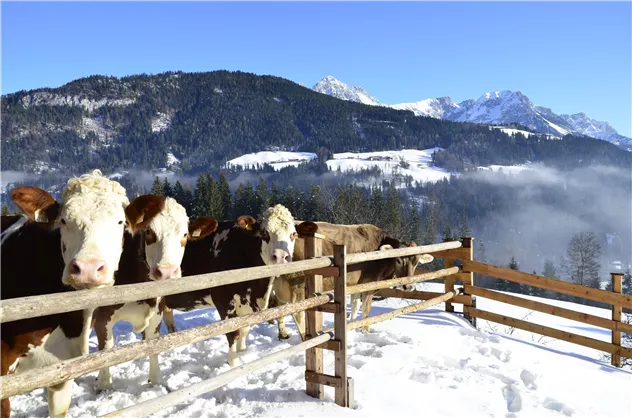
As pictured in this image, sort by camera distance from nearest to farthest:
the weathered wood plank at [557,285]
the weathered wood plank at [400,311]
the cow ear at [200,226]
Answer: the cow ear at [200,226], the weathered wood plank at [400,311], the weathered wood plank at [557,285]

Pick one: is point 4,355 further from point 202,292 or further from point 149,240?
point 202,292

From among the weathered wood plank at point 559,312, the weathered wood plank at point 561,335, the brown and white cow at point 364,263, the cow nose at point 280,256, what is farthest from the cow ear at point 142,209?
the weathered wood plank at point 561,335

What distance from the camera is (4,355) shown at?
3215 mm

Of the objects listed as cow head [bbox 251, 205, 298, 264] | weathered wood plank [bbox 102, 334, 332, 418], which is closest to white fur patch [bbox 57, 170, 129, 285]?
weathered wood plank [bbox 102, 334, 332, 418]

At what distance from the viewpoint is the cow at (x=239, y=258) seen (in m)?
6.62

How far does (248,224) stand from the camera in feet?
23.8

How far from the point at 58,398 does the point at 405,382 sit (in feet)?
11.2

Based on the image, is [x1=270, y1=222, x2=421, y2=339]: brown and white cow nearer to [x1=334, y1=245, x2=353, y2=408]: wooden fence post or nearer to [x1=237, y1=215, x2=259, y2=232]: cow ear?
[x1=237, y1=215, x2=259, y2=232]: cow ear

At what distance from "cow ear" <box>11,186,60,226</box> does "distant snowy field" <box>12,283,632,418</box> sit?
2.13 m

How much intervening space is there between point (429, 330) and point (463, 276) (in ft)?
6.22

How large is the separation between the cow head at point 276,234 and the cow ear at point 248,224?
56 mm

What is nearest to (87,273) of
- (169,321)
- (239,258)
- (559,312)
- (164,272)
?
(164,272)

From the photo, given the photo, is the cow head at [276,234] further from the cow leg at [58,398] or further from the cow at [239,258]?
the cow leg at [58,398]

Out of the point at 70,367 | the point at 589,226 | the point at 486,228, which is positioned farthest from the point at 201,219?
the point at 589,226
